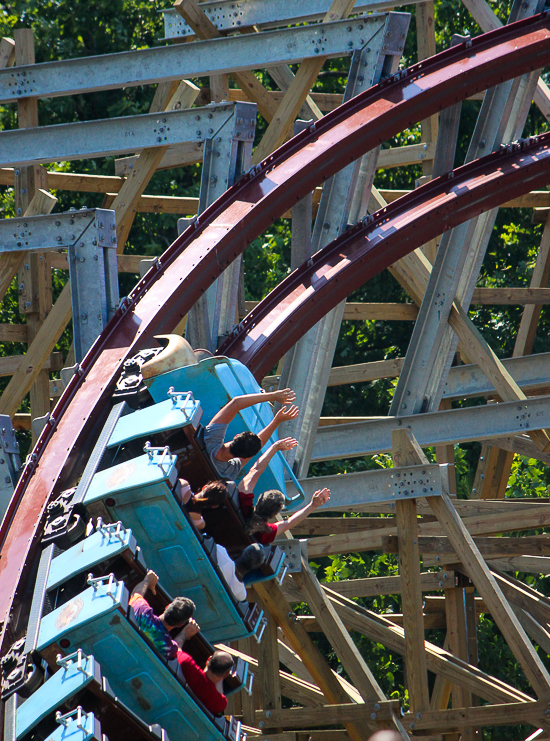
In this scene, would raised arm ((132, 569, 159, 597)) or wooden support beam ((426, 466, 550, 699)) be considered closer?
raised arm ((132, 569, 159, 597))

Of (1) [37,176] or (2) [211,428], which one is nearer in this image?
(2) [211,428]

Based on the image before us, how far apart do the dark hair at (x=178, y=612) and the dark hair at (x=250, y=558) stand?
74 cm

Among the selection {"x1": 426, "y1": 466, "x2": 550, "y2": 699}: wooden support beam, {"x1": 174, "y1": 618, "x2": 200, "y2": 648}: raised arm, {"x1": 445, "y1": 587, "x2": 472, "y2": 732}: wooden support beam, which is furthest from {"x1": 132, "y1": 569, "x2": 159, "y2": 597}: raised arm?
{"x1": 445, "y1": 587, "x2": 472, "y2": 732}: wooden support beam

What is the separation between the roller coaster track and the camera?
564 centimetres

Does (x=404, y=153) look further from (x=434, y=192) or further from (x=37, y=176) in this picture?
(x=37, y=176)

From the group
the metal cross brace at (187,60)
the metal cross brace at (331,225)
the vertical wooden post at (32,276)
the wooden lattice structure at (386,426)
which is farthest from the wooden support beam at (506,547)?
the metal cross brace at (187,60)

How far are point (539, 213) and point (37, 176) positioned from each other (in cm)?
538

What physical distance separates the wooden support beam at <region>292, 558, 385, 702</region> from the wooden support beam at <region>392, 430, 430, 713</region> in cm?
25

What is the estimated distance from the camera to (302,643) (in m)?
6.64

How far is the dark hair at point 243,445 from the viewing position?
5.35 m

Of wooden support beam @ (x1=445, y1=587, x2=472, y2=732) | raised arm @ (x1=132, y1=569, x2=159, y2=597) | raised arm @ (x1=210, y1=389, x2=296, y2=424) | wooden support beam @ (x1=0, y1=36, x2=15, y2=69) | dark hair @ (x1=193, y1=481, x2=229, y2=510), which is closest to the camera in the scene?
raised arm @ (x1=132, y1=569, x2=159, y2=597)

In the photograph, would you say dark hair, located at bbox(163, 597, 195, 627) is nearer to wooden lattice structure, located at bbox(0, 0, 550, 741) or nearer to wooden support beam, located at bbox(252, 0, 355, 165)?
wooden lattice structure, located at bbox(0, 0, 550, 741)

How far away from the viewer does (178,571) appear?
195 inches

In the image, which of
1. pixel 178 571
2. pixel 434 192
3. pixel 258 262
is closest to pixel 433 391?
pixel 434 192
